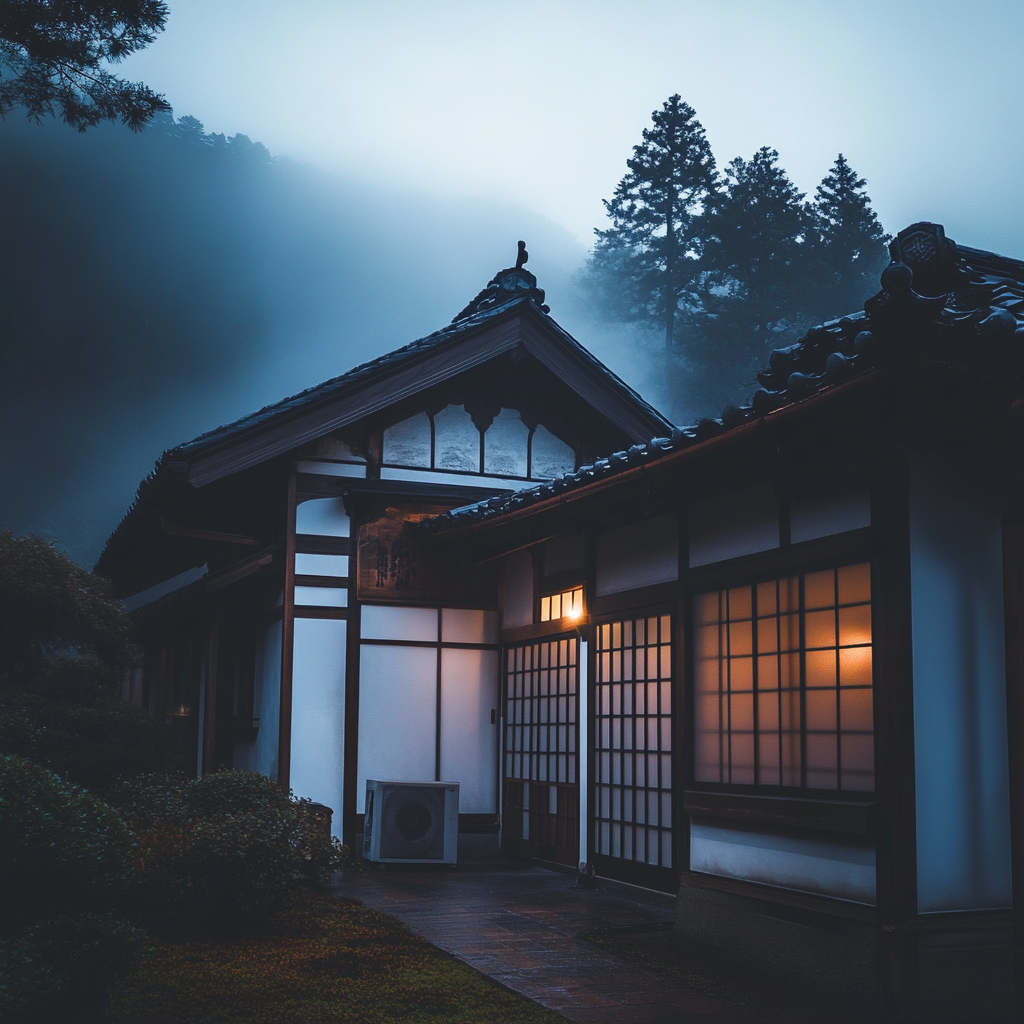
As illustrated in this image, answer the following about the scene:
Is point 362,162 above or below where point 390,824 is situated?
above

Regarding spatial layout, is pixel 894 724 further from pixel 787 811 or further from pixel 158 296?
pixel 158 296

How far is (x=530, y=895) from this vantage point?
32.4ft

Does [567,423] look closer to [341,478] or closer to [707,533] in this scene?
[341,478]

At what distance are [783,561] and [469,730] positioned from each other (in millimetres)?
6711

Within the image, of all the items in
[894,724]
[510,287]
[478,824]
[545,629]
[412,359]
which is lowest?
[478,824]

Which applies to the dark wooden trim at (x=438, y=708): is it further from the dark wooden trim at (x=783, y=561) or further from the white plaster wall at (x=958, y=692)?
the white plaster wall at (x=958, y=692)

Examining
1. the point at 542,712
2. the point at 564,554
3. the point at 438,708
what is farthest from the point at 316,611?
the point at 564,554

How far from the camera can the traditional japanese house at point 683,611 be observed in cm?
609

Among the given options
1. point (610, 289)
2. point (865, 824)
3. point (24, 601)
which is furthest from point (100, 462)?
point (865, 824)

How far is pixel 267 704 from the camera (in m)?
13.4

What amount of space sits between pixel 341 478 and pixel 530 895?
18.1ft

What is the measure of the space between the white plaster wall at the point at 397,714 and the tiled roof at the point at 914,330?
5.71 metres

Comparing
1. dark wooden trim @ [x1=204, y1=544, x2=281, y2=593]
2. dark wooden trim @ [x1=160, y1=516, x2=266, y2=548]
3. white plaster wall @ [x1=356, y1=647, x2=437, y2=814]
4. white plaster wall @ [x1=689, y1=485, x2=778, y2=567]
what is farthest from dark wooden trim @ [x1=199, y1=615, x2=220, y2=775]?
white plaster wall @ [x1=689, y1=485, x2=778, y2=567]

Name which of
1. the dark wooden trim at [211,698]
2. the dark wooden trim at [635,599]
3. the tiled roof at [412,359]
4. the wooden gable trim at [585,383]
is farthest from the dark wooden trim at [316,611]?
the wooden gable trim at [585,383]
